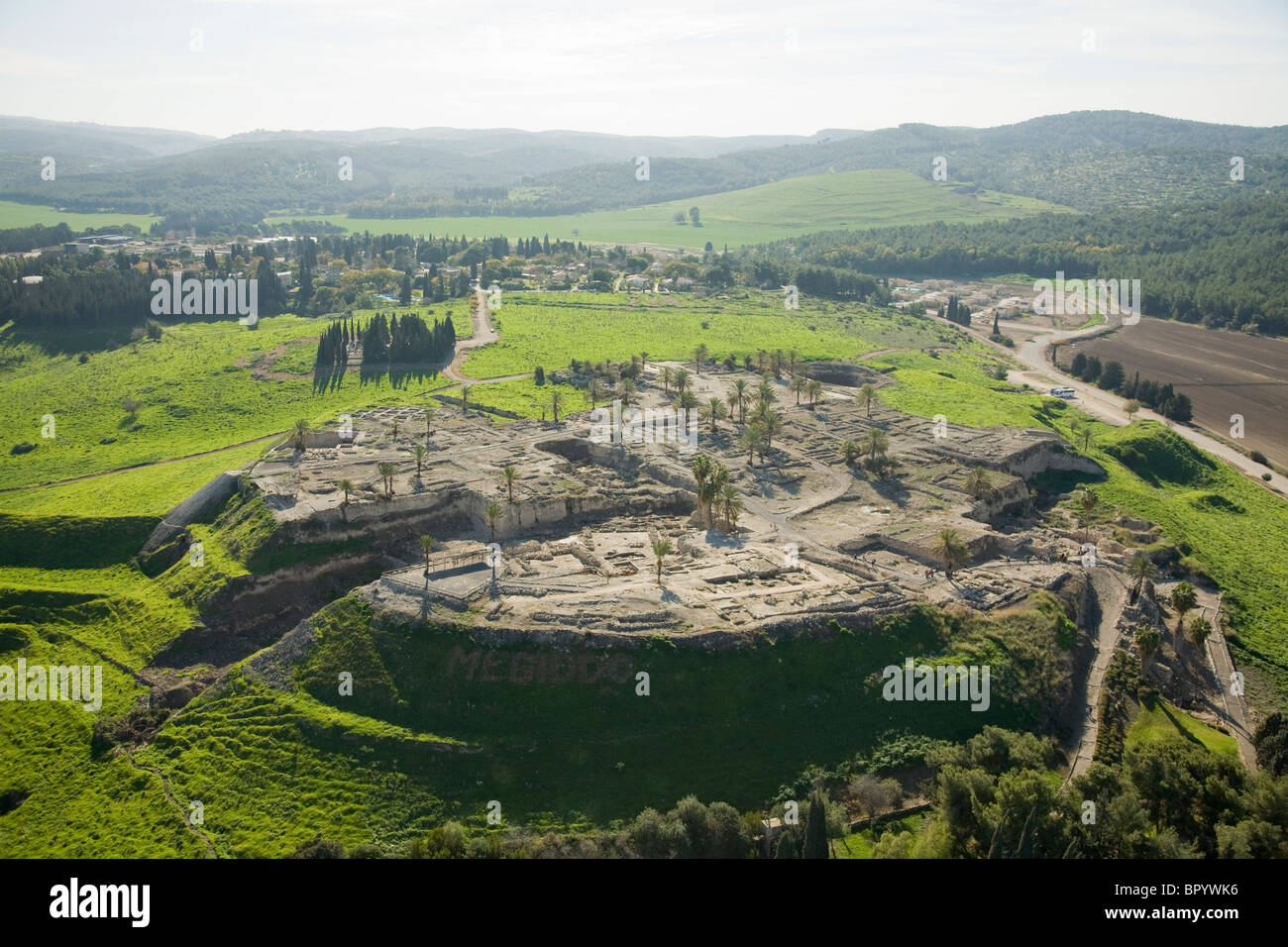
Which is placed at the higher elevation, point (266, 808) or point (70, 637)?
point (70, 637)

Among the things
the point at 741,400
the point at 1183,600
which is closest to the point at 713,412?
the point at 741,400

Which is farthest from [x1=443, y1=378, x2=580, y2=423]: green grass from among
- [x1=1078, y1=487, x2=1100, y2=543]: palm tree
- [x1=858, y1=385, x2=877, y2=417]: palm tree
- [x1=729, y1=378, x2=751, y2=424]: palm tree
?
[x1=1078, y1=487, x2=1100, y2=543]: palm tree

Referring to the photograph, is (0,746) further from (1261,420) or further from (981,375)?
(1261,420)

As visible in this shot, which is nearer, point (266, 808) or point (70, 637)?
point (266, 808)

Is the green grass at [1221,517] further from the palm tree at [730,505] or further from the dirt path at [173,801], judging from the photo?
the dirt path at [173,801]

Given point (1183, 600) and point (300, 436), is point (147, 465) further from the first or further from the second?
point (1183, 600)

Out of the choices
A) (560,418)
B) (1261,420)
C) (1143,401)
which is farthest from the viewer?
(1143,401)

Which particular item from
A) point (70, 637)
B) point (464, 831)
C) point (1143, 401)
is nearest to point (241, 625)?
point (70, 637)

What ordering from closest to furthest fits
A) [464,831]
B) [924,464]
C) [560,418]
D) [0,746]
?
[464,831], [0,746], [924,464], [560,418]

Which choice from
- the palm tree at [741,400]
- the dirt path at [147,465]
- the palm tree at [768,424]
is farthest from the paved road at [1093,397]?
the dirt path at [147,465]
